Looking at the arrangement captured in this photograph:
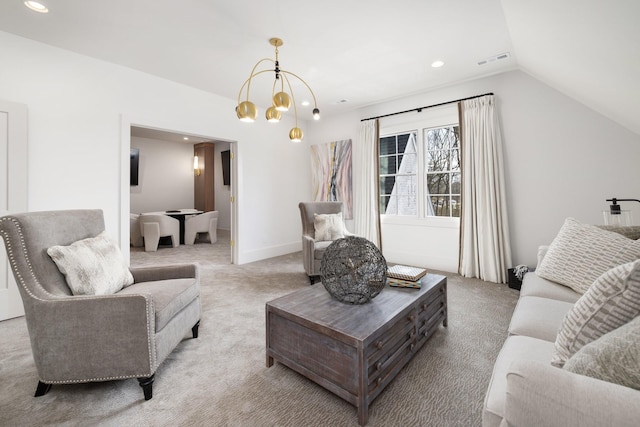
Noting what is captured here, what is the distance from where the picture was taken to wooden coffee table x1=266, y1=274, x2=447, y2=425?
53.7 inches

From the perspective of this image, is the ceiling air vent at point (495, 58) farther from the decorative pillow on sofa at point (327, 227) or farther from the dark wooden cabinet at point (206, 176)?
the dark wooden cabinet at point (206, 176)

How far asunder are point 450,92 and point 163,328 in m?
4.42

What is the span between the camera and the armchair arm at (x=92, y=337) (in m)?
1.47

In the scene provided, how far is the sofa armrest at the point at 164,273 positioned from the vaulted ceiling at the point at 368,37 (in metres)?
2.13

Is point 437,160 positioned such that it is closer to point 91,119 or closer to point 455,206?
point 455,206

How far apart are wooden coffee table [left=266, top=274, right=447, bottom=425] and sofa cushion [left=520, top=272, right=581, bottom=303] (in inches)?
24.9

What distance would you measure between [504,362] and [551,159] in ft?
10.8

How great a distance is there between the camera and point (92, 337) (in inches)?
58.6

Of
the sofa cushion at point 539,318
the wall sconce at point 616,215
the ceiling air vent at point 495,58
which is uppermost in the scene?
the ceiling air vent at point 495,58

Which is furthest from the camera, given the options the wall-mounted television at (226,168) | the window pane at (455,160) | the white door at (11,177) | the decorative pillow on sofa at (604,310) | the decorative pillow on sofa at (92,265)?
the wall-mounted television at (226,168)

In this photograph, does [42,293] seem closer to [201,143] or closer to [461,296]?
[461,296]

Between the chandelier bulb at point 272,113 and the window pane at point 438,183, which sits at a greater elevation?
the chandelier bulb at point 272,113

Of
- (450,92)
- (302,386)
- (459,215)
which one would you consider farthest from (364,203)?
(302,386)

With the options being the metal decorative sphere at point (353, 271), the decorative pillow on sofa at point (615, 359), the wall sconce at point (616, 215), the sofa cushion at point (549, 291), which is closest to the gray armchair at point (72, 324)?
the metal decorative sphere at point (353, 271)
